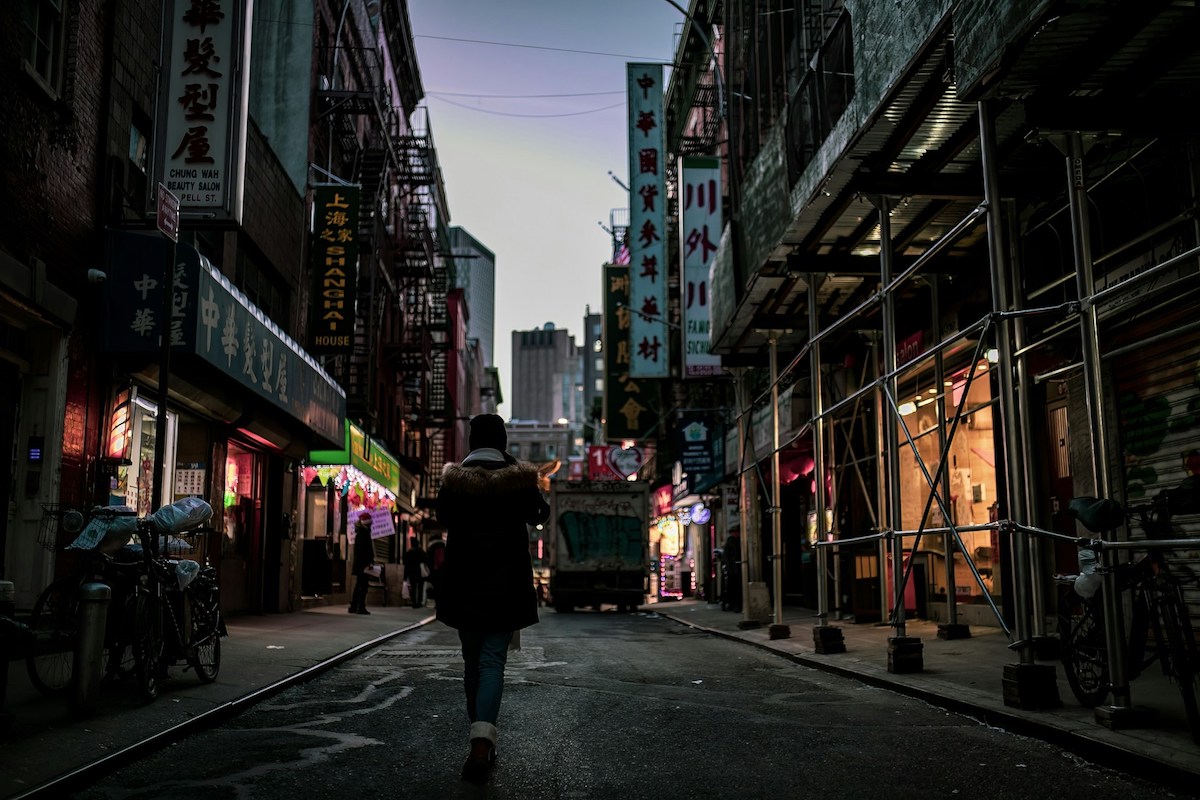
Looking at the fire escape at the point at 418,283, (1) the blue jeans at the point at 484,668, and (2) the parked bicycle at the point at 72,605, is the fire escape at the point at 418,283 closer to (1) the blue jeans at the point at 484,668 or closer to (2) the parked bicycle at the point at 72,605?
(2) the parked bicycle at the point at 72,605

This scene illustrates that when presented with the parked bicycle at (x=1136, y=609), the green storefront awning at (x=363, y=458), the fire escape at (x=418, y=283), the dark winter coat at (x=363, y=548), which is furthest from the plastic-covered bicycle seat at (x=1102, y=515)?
the fire escape at (x=418, y=283)

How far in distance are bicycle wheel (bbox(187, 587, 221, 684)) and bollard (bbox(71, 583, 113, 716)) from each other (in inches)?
61.1

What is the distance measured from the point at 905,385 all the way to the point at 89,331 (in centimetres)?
1167

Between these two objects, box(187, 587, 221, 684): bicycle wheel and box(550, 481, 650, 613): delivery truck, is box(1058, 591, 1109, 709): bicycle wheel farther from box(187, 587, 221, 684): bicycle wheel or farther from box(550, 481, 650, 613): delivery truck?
box(550, 481, 650, 613): delivery truck

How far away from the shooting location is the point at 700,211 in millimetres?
27469

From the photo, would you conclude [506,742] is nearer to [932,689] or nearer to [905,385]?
[932,689]

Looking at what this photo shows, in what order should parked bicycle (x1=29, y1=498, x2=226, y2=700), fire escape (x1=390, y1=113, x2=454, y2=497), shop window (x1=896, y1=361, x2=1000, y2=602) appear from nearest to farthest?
1. parked bicycle (x1=29, y1=498, x2=226, y2=700)
2. shop window (x1=896, y1=361, x2=1000, y2=602)
3. fire escape (x1=390, y1=113, x2=454, y2=497)

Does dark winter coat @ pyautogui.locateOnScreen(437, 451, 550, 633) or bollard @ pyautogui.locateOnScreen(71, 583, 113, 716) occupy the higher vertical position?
dark winter coat @ pyautogui.locateOnScreen(437, 451, 550, 633)

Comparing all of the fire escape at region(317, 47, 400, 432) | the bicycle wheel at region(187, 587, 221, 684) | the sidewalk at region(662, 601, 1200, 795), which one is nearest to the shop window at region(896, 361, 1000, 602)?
the sidewalk at region(662, 601, 1200, 795)

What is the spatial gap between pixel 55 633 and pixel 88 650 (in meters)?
0.60

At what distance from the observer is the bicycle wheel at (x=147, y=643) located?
7.36 m

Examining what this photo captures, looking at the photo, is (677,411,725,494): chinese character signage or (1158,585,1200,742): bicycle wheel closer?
(1158,585,1200,742): bicycle wheel

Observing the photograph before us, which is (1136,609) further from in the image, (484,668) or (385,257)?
(385,257)

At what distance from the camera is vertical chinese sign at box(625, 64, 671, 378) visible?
33.0 meters
